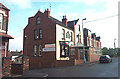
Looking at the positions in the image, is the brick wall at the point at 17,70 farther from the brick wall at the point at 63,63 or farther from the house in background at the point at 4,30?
the brick wall at the point at 63,63

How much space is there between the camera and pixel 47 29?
2458 cm

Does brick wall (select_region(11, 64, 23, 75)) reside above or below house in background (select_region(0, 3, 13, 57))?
below

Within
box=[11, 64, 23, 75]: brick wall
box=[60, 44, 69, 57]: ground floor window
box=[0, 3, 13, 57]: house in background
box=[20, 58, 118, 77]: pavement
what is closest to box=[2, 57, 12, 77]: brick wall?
box=[11, 64, 23, 75]: brick wall

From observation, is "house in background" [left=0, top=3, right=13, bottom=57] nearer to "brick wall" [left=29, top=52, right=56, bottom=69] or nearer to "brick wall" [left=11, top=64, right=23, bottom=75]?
"brick wall" [left=11, top=64, right=23, bottom=75]

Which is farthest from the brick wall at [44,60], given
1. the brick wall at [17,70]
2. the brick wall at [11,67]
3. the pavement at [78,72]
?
the brick wall at [17,70]

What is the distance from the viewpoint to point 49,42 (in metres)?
23.7

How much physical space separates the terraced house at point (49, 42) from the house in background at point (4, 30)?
32.8 feet

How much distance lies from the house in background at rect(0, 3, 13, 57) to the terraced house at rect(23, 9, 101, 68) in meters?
10.0

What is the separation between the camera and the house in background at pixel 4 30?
41.5 ft

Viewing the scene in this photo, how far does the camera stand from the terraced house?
22844mm

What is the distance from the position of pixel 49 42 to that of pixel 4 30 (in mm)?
11007

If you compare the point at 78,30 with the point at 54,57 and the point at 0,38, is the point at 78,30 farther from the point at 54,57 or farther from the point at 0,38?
the point at 0,38

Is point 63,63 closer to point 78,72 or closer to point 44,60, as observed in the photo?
point 44,60

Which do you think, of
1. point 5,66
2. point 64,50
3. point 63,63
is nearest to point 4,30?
point 5,66
